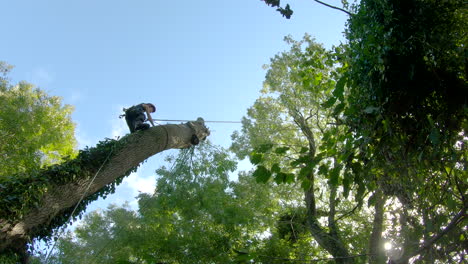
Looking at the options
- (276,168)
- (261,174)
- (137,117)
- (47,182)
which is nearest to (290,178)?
(276,168)

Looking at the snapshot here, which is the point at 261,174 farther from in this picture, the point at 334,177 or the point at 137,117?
Result: the point at 137,117

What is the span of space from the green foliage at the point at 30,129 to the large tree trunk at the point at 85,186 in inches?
216

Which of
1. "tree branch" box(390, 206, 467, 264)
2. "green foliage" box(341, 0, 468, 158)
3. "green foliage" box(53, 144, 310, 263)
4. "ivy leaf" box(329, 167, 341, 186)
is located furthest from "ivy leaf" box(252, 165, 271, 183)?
"green foliage" box(53, 144, 310, 263)

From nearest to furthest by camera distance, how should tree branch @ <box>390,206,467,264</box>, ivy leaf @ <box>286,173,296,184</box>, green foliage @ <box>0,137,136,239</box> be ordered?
tree branch @ <box>390,206,467,264</box> → ivy leaf @ <box>286,173,296,184</box> → green foliage @ <box>0,137,136,239</box>

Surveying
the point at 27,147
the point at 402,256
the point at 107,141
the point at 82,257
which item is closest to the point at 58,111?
the point at 27,147

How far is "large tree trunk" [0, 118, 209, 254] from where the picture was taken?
3.45m

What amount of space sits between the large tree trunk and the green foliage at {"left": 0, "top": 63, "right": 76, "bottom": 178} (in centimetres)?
549

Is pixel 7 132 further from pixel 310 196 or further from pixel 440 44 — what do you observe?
pixel 440 44

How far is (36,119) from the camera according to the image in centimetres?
1161

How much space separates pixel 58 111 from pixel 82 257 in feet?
22.6

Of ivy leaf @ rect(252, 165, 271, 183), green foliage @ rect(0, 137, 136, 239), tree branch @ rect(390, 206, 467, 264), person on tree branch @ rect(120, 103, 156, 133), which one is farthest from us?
person on tree branch @ rect(120, 103, 156, 133)

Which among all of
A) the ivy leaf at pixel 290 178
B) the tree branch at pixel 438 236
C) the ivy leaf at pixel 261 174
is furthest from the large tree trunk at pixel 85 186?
the tree branch at pixel 438 236

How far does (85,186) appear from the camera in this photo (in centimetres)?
418

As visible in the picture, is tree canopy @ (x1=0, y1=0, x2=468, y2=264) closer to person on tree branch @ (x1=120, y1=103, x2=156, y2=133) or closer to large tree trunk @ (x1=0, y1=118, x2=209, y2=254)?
large tree trunk @ (x1=0, y1=118, x2=209, y2=254)
